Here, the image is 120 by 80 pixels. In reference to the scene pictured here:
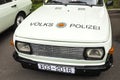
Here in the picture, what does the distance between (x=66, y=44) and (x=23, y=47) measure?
801 mm

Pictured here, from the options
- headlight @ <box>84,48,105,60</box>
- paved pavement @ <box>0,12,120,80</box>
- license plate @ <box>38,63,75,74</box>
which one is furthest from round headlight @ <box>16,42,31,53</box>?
headlight @ <box>84,48,105,60</box>

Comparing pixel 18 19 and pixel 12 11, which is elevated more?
pixel 12 11

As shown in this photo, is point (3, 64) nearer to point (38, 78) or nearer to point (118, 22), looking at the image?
point (38, 78)

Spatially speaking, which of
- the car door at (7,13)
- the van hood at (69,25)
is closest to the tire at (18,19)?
the car door at (7,13)

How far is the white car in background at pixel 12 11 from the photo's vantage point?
16.9 feet

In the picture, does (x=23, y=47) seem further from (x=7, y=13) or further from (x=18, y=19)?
(x=18, y=19)

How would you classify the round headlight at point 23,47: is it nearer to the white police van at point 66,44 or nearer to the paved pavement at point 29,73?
the white police van at point 66,44

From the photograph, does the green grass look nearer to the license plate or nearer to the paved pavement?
the paved pavement

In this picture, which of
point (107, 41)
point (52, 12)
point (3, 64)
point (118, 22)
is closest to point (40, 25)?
point (52, 12)

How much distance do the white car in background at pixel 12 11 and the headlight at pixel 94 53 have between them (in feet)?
10.1

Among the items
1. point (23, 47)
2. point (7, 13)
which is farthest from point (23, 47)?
point (7, 13)

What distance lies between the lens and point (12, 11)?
5.55 metres

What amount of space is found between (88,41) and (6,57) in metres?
2.47

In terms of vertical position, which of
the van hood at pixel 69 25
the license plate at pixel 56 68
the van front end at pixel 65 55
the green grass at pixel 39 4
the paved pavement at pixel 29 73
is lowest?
the green grass at pixel 39 4
